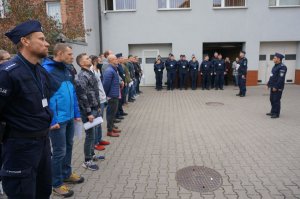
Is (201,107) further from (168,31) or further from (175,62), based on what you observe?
(168,31)

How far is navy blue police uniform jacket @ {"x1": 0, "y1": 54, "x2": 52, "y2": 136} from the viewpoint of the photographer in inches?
92.9

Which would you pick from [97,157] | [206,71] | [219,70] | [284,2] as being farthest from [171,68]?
[97,157]

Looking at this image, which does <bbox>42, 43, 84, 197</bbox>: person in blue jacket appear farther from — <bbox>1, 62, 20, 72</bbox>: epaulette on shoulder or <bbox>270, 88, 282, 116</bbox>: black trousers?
<bbox>270, 88, 282, 116</bbox>: black trousers

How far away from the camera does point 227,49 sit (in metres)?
19.1

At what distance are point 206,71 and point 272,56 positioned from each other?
468 cm

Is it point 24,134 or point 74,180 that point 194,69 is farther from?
point 24,134

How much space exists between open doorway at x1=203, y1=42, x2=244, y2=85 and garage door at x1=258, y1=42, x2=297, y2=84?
1482 millimetres

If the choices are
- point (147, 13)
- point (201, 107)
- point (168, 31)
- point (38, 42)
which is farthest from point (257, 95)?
point (38, 42)

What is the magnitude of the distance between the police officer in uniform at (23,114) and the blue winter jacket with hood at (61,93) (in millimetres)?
975

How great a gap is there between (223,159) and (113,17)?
13220 mm

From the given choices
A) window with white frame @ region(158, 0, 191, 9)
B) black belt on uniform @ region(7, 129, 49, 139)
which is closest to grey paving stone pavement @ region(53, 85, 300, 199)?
black belt on uniform @ region(7, 129, 49, 139)

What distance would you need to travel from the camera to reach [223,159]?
5094 millimetres

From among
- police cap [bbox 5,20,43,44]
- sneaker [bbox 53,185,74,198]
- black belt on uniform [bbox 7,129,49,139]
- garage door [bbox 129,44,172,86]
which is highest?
garage door [bbox 129,44,172,86]

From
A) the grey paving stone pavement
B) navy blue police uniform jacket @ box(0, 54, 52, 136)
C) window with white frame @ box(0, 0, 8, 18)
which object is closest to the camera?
navy blue police uniform jacket @ box(0, 54, 52, 136)
